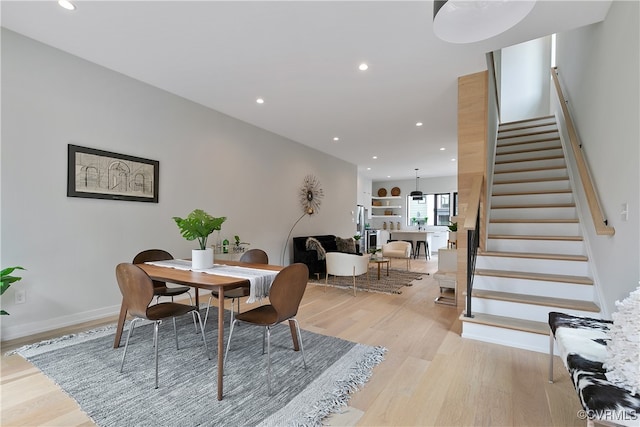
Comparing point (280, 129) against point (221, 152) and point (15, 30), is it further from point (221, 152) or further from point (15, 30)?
point (15, 30)

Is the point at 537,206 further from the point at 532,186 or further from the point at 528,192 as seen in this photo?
the point at 532,186

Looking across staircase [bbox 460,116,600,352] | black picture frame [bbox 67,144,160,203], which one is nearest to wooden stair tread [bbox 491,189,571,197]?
staircase [bbox 460,116,600,352]

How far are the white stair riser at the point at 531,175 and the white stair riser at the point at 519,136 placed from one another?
1059 millimetres

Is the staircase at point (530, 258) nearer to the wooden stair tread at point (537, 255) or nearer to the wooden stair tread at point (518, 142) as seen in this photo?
the wooden stair tread at point (537, 255)

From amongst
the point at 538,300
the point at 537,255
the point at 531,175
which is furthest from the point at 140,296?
the point at 531,175

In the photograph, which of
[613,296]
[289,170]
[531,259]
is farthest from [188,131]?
[613,296]

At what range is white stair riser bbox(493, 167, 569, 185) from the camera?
4067mm

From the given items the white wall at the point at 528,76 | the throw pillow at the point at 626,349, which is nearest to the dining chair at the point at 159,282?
the throw pillow at the point at 626,349

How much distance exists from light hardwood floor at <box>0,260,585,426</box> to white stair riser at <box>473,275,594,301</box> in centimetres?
56

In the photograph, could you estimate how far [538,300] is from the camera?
2.74 meters

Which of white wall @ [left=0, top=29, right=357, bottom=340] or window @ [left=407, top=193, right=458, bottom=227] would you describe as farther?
window @ [left=407, top=193, right=458, bottom=227]

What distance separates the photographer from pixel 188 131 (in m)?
4.15

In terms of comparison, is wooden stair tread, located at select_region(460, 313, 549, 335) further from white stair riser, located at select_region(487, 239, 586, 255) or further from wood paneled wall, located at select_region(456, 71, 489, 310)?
white stair riser, located at select_region(487, 239, 586, 255)

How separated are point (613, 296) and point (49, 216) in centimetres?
507
